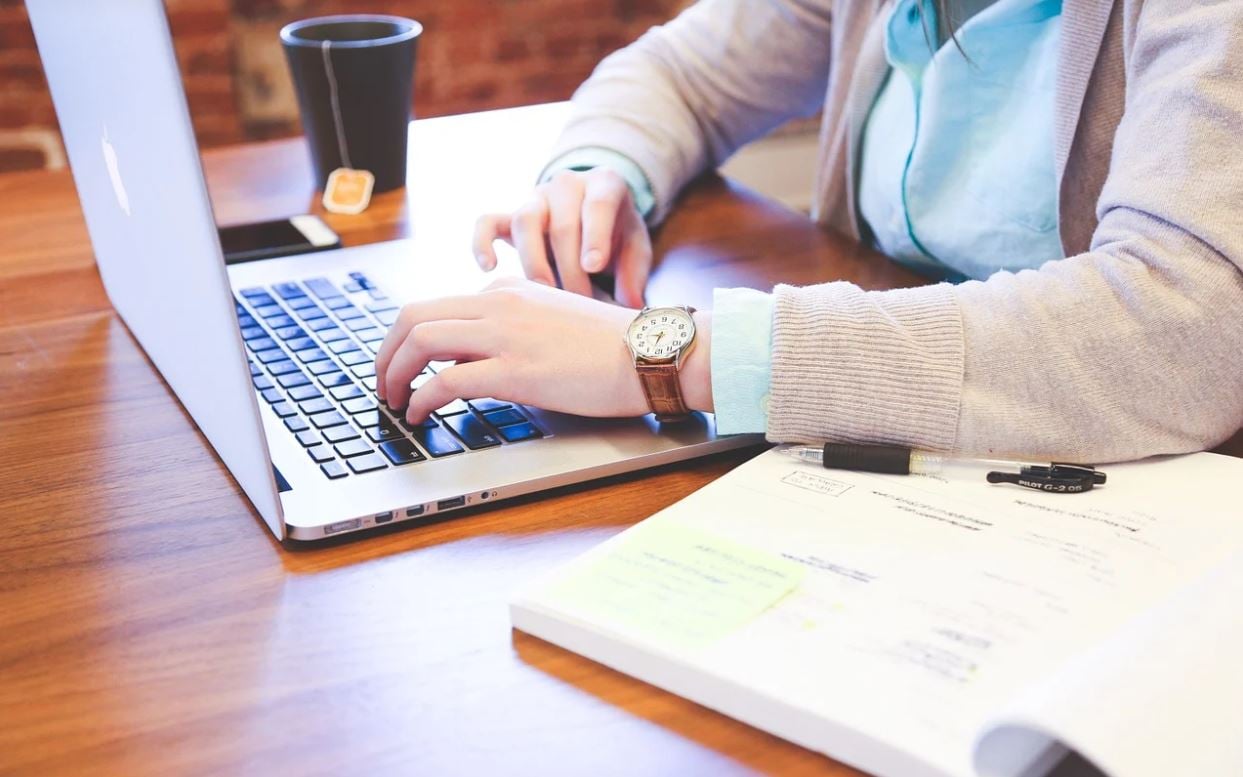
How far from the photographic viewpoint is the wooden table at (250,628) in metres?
0.49

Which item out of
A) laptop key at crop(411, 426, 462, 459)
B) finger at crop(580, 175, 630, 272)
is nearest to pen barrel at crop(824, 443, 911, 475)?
laptop key at crop(411, 426, 462, 459)

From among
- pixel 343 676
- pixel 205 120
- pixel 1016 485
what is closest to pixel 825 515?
pixel 1016 485

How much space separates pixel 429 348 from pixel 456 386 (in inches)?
1.1

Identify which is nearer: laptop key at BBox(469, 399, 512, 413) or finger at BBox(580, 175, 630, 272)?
laptop key at BBox(469, 399, 512, 413)

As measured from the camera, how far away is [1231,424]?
71cm

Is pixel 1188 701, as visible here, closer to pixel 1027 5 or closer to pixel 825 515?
pixel 825 515

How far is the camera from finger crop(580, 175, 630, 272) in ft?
3.07

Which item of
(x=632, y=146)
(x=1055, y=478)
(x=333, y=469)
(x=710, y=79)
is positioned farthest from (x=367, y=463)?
(x=710, y=79)

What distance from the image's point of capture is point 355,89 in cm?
115

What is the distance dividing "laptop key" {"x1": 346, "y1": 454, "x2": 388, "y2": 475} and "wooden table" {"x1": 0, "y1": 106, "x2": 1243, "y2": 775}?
5 cm

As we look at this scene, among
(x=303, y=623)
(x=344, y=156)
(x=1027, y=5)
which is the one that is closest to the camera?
(x=303, y=623)

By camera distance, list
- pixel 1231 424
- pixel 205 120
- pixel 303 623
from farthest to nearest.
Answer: pixel 205 120 → pixel 1231 424 → pixel 303 623

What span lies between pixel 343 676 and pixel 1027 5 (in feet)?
2.28

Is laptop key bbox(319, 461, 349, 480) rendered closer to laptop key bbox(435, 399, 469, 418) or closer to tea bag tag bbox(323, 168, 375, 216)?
laptop key bbox(435, 399, 469, 418)
